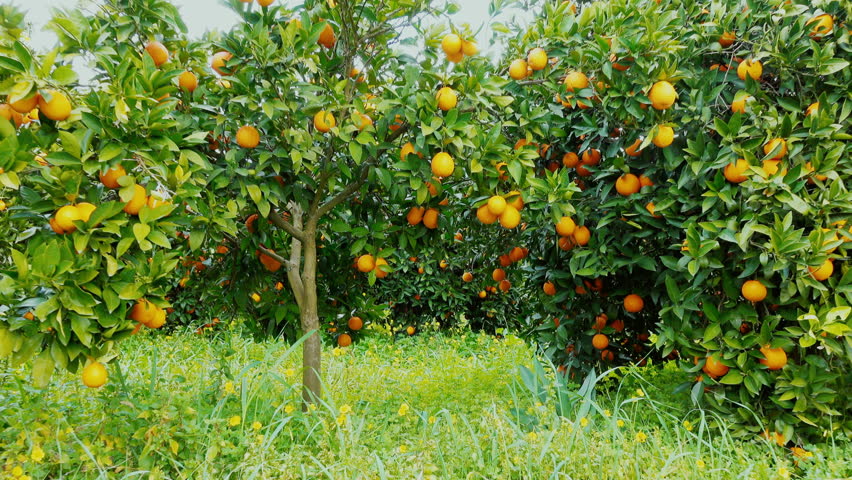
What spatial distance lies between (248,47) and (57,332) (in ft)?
3.56

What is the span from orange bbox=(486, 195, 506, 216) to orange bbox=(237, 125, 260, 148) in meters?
0.90

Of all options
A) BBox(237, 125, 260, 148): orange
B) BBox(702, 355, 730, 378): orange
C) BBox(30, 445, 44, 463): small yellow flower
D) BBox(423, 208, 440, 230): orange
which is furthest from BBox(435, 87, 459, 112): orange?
BBox(30, 445, 44, 463): small yellow flower

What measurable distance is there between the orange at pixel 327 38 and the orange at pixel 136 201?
991 mm

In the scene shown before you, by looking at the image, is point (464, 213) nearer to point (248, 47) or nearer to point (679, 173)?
point (679, 173)

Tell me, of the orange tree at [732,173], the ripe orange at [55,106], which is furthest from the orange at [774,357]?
the ripe orange at [55,106]

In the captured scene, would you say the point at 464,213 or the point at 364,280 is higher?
the point at 464,213

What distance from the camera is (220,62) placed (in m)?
2.08

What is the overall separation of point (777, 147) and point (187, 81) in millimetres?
2233

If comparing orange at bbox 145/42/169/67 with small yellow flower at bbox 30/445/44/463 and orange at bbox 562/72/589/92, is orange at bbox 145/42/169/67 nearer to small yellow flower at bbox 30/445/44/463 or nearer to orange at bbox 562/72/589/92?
small yellow flower at bbox 30/445/44/463

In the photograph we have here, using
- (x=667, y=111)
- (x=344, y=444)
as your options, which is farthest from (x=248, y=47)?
(x=667, y=111)

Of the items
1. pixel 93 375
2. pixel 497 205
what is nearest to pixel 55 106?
pixel 93 375

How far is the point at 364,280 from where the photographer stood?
3.19m

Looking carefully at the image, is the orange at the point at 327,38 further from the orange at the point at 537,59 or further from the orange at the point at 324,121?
the orange at the point at 537,59

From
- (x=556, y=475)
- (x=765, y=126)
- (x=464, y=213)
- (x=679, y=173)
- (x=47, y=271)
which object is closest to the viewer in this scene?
(x=47, y=271)
